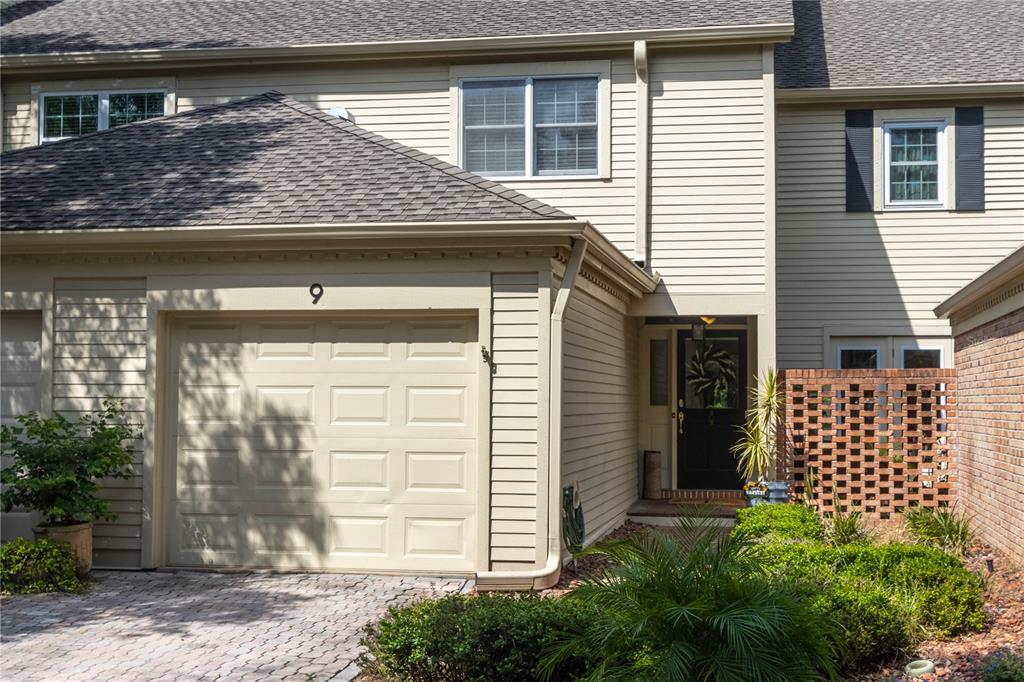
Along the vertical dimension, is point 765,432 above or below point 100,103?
below

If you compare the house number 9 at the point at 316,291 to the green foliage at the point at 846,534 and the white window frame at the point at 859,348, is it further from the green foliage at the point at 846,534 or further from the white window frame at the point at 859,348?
the white window frame at the point at 859,348

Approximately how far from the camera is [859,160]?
1519cm

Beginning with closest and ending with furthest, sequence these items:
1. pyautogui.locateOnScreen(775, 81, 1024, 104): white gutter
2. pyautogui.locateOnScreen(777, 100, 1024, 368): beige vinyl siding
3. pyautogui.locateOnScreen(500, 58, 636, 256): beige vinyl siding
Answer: pyautogui.locateOnScreen(500, 58, 636, 256): beige vinyl siding
pyautogui.locateOnScreen(775, 81, 1024, 104): white gutter
pyautogui.locateOnScreen(777, 100, 1024, 368): beige vinyl siding

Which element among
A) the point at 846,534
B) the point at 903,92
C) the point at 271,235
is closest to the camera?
the point at 271,235

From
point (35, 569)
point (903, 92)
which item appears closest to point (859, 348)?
point (903, 92)

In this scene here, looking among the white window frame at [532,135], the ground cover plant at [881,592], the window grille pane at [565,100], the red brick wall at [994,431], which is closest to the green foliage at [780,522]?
the ground cover plant at [881,592]

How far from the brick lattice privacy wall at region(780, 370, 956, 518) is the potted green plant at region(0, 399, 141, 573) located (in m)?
7.70

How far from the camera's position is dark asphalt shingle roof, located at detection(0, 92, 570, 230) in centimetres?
977

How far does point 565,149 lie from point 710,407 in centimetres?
500

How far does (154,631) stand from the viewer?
24.8 ft

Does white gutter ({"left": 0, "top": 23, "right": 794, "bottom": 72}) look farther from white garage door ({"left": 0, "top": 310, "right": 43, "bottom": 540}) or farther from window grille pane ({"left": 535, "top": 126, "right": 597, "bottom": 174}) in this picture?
white garage door ({"left": 0, "top": 310, "right": 43, "bottom": 540})

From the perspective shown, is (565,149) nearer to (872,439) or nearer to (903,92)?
(903,92)

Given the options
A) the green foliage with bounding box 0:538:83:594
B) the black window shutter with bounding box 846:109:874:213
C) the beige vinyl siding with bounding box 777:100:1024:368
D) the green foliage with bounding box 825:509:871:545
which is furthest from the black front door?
the green foliage with bounding box 0:538:83:594

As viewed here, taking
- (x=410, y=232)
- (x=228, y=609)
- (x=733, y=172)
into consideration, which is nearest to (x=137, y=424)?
(x=228, y=609)
